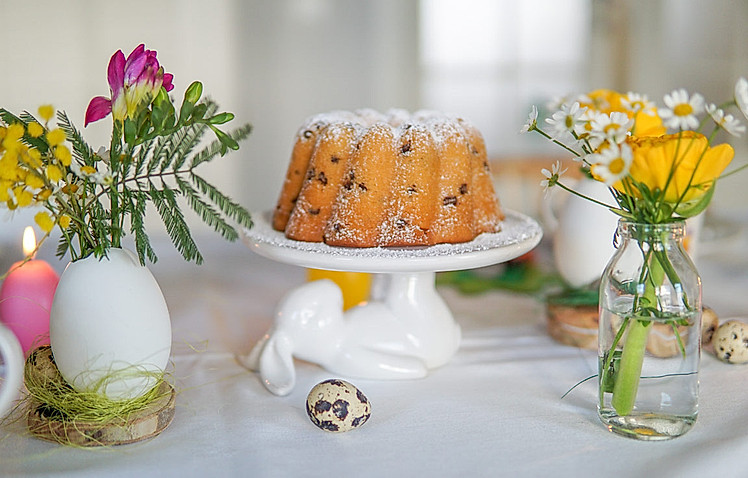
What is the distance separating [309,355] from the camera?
2.88 ft

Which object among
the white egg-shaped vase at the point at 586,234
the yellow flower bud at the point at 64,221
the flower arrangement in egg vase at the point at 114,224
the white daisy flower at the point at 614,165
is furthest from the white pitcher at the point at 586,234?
the yellow flower bud at the point at 64,221

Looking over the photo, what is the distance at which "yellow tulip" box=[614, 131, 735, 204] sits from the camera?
63 centimetres

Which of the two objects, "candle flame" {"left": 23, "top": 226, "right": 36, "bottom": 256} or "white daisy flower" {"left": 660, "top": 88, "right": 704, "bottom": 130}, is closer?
"white daisy flower" {"left": 660, "top": 88, "right": 704, "bottom": 130}

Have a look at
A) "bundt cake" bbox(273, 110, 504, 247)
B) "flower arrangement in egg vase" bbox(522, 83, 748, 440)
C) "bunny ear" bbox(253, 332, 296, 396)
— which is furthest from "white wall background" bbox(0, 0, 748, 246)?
"flower arrangement in egg vase" bbox(522, 83, 748, 440)

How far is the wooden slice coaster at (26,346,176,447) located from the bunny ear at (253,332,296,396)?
0.41 ft

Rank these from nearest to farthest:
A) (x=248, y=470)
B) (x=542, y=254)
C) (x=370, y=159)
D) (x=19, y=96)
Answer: (x=248, y=470) → (x=370, y=159) → (x=542, y=254) → (x=19, y=96)

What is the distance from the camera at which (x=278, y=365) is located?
85cm

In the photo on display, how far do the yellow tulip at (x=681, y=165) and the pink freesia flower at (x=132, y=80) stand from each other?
0.45 meters

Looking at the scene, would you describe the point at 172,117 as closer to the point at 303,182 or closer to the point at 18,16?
the point at 303,182

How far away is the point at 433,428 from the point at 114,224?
387 mm

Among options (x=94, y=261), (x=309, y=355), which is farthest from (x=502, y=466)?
(x=94, y=261)

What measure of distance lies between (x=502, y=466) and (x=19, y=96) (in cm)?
216

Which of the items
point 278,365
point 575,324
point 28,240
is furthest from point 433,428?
point 28,240

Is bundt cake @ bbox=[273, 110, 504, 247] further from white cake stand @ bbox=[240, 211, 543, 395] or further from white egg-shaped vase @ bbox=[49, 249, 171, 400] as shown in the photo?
white egg-shaped vase @ bbox=[49, 249, 171, 400]
